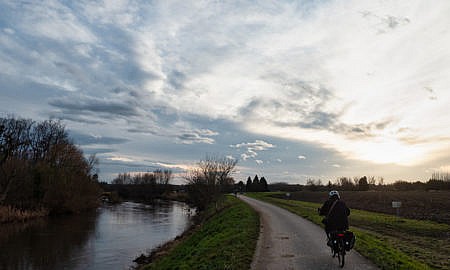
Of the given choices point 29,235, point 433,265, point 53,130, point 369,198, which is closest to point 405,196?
point 369,198

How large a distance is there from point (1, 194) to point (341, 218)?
44.1m

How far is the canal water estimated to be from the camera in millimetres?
20562

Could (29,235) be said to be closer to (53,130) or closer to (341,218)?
(341,218)

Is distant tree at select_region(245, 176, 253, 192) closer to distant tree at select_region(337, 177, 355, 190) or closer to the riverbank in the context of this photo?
distant tree at select_region(337, 177, 355, 190)

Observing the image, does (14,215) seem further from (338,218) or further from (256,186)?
(256,186)

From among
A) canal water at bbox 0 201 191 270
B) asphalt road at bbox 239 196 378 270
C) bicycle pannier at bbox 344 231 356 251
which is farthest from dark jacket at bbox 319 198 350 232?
canal water at bbox 0 201 191 270

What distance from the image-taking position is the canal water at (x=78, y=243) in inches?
810

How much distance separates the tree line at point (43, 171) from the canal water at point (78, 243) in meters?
7.20

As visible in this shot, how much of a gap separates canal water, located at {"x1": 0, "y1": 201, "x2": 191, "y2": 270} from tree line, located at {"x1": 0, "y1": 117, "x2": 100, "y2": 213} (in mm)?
7200

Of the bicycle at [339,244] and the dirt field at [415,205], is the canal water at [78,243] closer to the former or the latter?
the bicycle at [339,244]

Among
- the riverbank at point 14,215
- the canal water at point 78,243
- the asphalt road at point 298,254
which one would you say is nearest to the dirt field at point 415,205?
the asphalt road at point 298,254

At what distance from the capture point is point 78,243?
2725 cm

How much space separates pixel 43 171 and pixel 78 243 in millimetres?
25445

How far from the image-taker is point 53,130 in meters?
61.6
